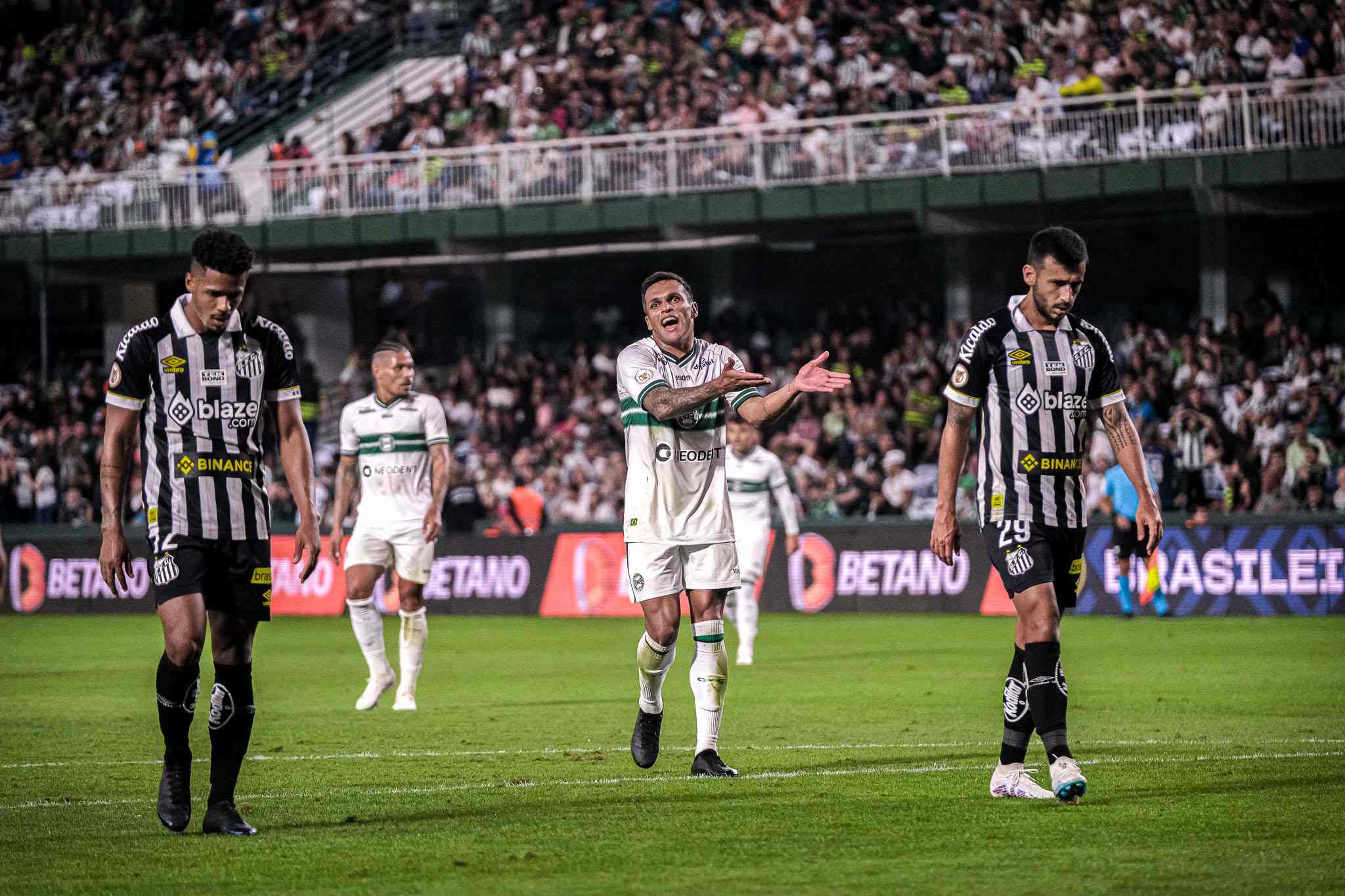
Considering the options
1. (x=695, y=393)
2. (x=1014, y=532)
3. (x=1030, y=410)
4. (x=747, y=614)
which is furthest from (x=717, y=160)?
(x=1014, y=532)

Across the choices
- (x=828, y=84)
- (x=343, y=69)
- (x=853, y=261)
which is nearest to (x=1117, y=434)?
(x=828, y=84)

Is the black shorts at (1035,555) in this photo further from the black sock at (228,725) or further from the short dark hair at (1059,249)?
the black sock at (228,725)

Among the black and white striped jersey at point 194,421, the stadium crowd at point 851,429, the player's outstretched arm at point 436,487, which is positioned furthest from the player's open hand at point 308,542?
the stadium crowd at point 851,429

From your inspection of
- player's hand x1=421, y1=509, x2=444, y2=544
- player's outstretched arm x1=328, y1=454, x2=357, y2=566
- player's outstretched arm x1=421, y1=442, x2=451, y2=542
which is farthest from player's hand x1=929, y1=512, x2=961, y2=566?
player's outstretched arm x1=328, y1=454, x2=357, y2=566

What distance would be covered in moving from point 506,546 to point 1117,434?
1921 centimetres

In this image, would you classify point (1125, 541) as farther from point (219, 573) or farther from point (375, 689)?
point (219, 573)

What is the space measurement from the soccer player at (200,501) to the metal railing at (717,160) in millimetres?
22154

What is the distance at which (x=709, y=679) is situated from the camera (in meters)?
9.55

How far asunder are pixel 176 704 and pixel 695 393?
9.20ft

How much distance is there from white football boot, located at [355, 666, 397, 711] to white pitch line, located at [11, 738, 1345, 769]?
9.52 feet

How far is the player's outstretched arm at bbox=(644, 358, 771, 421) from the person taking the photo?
876 centimetres

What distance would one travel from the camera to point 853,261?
1425 inches

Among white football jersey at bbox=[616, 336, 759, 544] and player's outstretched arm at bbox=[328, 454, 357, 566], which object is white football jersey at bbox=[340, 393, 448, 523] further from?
white football jersey at bbox=[616, 336, 759, 544]

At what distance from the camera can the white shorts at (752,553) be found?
17.5 metres
